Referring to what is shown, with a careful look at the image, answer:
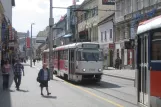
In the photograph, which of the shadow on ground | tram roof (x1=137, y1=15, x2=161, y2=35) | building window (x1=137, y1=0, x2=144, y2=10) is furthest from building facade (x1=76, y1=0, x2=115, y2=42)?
tram roof (x1=137, y1=15, x2=161, y2=35)

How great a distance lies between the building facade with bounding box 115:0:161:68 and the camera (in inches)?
1655

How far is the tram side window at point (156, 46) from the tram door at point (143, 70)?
2.16ft

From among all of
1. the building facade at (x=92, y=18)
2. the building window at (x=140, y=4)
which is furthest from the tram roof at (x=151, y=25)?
the building facade at (x=92, y=18)

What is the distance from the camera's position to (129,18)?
50.2 m

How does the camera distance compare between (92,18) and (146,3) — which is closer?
(146,3)

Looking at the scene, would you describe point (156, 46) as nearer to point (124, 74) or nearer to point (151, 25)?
point (151, 25)

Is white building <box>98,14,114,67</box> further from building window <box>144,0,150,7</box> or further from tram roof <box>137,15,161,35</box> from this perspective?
tram roof <box>137,15,161,35</box>

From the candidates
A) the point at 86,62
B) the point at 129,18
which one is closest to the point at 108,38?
the point at 129,18

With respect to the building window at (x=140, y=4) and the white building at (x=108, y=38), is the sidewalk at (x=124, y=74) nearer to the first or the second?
the building window at (x=140, y=4)

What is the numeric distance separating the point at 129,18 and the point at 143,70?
39077mm

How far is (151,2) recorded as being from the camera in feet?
140

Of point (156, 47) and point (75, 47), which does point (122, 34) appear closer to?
point (75, 47)

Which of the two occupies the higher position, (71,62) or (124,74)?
(71,62)

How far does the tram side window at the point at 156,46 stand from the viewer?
33.7 ft
